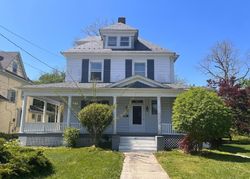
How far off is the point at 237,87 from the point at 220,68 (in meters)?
18.2

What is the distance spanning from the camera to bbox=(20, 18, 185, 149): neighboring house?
60.5 feet

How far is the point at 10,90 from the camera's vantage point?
30969 millimetres

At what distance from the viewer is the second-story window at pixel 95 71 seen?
21.2 m

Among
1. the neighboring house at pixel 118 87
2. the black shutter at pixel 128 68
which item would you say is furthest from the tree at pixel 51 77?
the black shutter at pixel 128 68

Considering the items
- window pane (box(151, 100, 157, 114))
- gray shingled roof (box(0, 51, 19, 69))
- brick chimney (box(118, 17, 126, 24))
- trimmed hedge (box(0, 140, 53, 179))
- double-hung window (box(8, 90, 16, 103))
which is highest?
brick chimney (box(118, 17, 126, 24))

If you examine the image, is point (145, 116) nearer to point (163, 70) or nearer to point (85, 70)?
point (163, 70)

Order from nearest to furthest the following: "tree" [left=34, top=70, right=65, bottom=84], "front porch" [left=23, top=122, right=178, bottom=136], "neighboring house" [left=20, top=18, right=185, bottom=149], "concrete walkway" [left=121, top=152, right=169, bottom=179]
→ "concrete walkway" [left=121, top=152, right=169, bottom=179]
"neighboring house" [left=20, top=18, right=185, bottom=149]
"front porch" [left=23, top=122, right=178, bottom=136]
"tree" [left=34, top=70, right=65, bottom=84]

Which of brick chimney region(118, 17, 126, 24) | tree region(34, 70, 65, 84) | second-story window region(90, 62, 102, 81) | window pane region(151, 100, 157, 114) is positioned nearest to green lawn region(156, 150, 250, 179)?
window pane region(151, 100, 157, 114)

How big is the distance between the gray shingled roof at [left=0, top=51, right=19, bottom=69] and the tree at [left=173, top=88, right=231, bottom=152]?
73.1 feet

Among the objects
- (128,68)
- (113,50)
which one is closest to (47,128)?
(128,68)

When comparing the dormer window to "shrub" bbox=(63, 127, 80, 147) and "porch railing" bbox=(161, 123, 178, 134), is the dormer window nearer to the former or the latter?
"porch railing" bbox=(161, 123, 178, 134)

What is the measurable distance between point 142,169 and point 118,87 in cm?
912

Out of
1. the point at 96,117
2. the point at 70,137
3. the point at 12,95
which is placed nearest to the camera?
the point at 96,117

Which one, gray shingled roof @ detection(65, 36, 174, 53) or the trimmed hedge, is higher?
gray shingled roof @ detection(65, 36, 174, 53)
